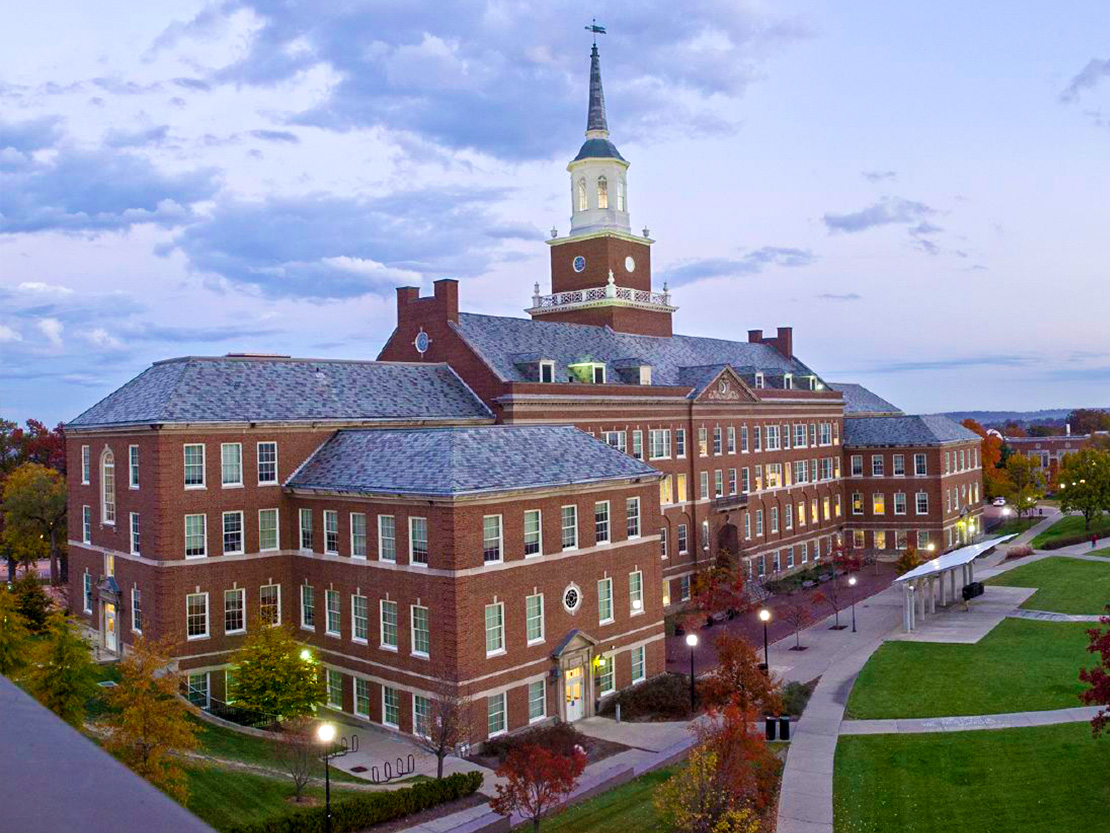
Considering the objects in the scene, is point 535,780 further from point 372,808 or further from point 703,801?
point 372,808

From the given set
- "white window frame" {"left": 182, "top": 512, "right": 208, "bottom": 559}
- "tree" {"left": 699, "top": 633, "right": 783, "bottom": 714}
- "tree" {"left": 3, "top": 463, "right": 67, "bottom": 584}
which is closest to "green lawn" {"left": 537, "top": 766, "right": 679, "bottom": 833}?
"tree" {"left": 699, "top": 633, "right": 783, "bottom": 714}

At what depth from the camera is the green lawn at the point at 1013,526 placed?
289 ft

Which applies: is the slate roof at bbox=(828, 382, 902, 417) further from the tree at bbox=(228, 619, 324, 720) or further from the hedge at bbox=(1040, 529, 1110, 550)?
the tree at bbox=(228, 619, 324, 720)

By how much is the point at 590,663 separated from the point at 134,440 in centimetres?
2182

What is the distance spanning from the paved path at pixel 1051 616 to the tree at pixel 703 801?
1322 inches

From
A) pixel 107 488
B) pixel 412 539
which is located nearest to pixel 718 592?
pixel 412 539

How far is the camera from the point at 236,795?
26.3m

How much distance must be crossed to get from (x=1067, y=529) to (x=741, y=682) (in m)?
67.6

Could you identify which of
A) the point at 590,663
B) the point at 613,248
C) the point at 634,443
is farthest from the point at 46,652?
the point at 613,248

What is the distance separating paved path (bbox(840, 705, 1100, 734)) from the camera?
31.4 metres

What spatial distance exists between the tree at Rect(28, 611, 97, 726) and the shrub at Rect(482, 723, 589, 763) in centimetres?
1335

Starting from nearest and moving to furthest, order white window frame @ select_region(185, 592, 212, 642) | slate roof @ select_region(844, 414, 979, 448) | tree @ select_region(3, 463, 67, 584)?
white window frame @ select_region(185, 592, 212, 642)
tree @ select_region(3, 463, 67, 584)
slate roof @ select_region(844, 414, 979, 448)

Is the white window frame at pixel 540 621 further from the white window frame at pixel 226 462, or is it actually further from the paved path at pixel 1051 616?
the paved path at pixel 1051 616

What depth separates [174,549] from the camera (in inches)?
1470
